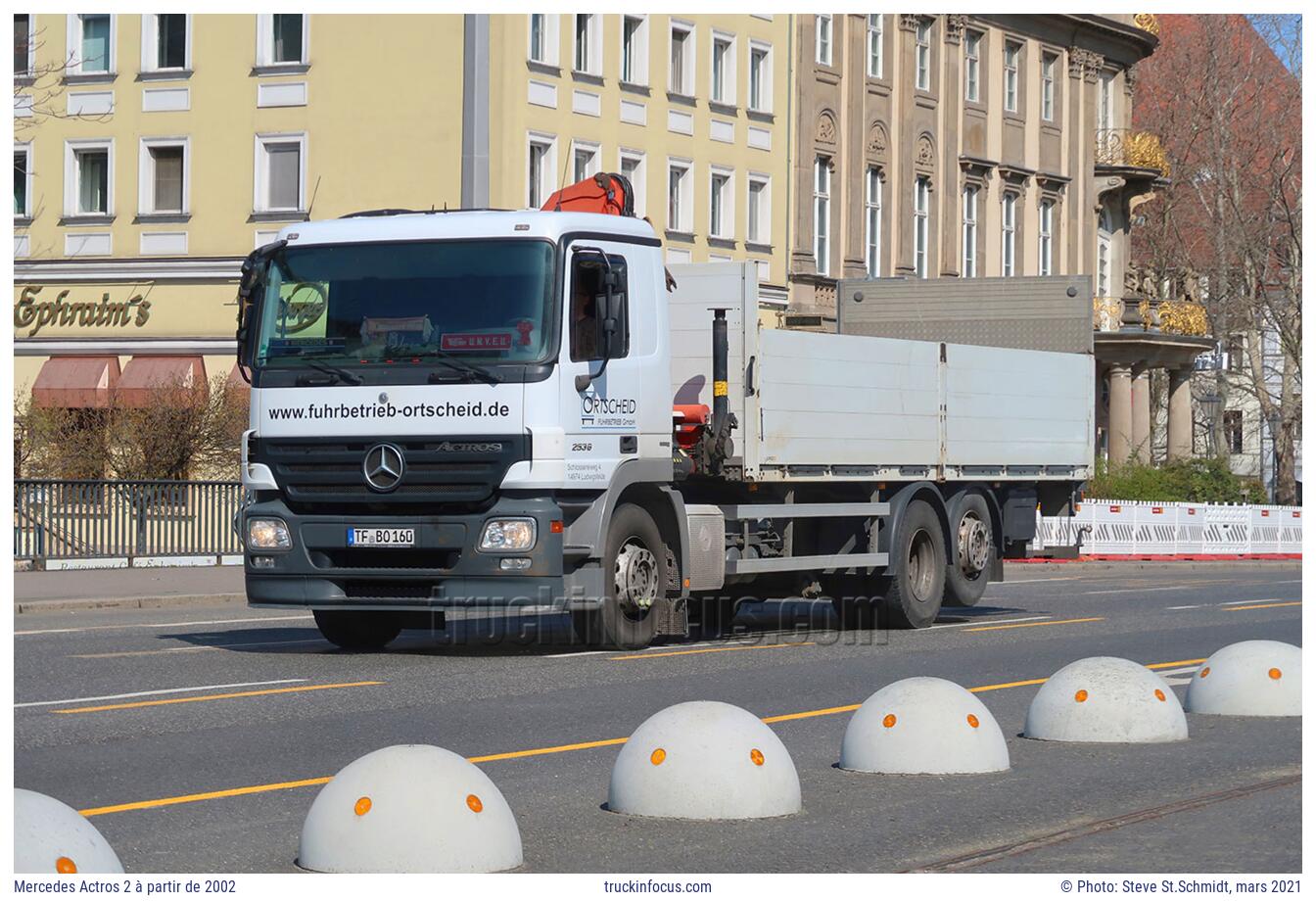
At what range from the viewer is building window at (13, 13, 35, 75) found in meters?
44.2

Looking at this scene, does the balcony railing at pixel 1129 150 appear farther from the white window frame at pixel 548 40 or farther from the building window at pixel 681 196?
the white window frame at pixel 548 40

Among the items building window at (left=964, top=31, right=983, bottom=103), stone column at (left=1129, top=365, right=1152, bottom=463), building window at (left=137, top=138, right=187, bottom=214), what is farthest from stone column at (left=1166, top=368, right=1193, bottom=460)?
building window at (left=137, top=138, right=187, bottom=214)

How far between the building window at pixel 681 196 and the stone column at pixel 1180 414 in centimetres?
1875

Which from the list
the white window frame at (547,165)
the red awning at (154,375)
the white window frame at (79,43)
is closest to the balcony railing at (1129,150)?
the white window frame at (547,165)

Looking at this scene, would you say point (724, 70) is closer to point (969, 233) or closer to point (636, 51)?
A: point (636, 51)

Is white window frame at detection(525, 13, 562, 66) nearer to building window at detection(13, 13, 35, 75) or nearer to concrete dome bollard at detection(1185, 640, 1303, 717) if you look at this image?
building window at detection(13, 13, 35, 75)

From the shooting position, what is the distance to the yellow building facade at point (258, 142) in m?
42.8

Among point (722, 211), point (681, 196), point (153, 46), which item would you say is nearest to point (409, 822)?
point (153, 46)

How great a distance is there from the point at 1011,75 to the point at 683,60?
1185 centimetres

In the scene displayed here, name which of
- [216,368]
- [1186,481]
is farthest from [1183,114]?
[216,368]

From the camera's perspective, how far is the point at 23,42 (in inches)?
1780

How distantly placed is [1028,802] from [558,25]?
35.6 m

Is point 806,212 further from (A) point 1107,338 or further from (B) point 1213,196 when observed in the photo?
(B) point 1213,196

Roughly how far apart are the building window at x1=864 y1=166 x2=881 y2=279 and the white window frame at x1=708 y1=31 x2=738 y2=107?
4.41 metres
